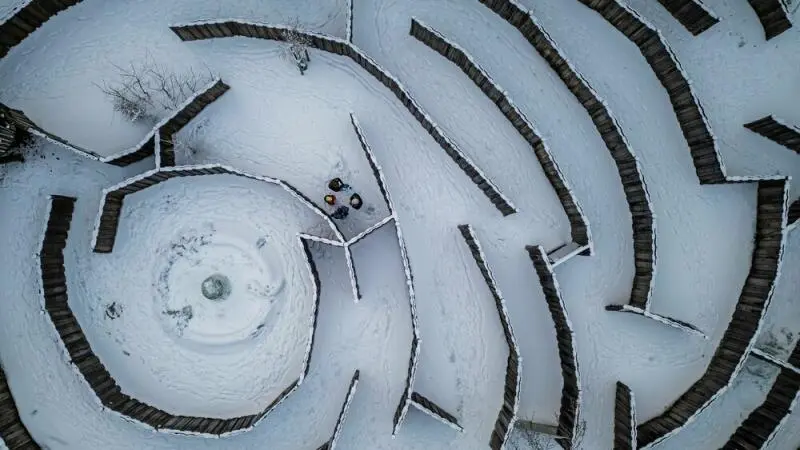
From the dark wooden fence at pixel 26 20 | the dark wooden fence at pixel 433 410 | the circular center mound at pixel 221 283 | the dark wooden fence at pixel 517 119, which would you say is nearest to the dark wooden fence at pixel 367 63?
the dark wooden fence at pixel 517 119

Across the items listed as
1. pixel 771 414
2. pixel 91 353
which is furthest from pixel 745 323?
pixel 91 353

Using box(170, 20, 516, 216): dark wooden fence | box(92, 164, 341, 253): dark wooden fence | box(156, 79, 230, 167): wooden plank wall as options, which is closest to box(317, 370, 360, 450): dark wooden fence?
box(92, 164, 341, 253): dark wooden fence

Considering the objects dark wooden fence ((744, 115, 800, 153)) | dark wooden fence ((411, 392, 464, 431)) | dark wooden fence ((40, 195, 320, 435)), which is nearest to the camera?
dark wooden fence ((744, 115, 800, 153))

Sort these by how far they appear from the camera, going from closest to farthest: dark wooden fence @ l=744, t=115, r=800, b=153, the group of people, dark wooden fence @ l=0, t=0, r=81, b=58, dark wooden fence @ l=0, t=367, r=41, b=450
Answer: dark wooden fence @ l=744, t=115, r=800, b=153, dark wooden fence @ l=0, t=0, r=81, b=58, dark wooden fence @ l=0, t=367, r=41, b=450, the group of people

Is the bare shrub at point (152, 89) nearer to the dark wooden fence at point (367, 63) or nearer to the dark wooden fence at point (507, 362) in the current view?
the dark wooden fence at point (367, 63)

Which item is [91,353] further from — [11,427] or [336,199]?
[336,199]

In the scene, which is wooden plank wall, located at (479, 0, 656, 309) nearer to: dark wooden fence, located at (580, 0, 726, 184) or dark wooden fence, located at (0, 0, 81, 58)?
dark wooden fence, located at (580, 0, 726, 184)

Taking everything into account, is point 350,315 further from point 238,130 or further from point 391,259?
point 238,130

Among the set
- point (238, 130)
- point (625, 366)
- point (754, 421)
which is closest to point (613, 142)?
point (625, 366)
